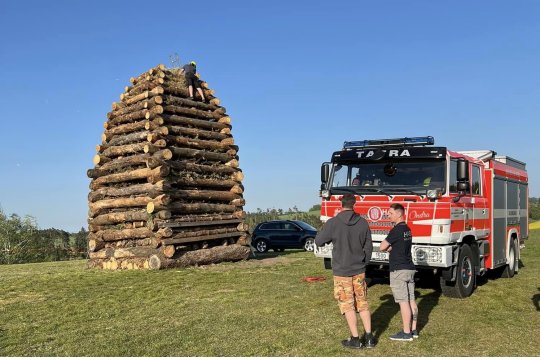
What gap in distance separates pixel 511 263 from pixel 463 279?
4085 millimetres

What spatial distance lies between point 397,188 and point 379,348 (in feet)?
14.0

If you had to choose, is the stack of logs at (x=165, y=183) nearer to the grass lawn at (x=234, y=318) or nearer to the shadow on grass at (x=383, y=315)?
the grass lawn at (x=234, y=318)

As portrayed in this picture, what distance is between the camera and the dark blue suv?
2760 centimetres

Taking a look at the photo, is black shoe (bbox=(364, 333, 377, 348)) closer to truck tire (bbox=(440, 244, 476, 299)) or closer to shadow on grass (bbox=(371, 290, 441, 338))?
shadow on grass (bbox=(371, 290, 441, 338))

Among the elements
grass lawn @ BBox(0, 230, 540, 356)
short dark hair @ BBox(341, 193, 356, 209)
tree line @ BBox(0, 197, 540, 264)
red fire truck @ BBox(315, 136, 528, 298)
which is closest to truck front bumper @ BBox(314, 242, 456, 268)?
red fire truck @ BBox(315, 136, 528, 298)

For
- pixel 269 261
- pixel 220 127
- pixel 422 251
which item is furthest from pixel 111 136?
pixel 422 251

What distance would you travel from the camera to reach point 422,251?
9820 mm

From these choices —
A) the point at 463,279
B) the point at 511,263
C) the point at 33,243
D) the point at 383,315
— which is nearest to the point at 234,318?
the point at 383,315

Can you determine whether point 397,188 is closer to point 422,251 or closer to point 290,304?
point 422,251

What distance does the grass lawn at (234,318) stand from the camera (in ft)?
23.1

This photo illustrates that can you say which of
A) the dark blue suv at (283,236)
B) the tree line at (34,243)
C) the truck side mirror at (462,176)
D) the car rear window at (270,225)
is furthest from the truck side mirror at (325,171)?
the tree line at (34,243)

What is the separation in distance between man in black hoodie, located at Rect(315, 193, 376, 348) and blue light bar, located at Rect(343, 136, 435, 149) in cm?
489

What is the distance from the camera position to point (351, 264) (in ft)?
21.9

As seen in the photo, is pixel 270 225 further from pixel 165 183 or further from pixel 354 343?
pixel 354 343
